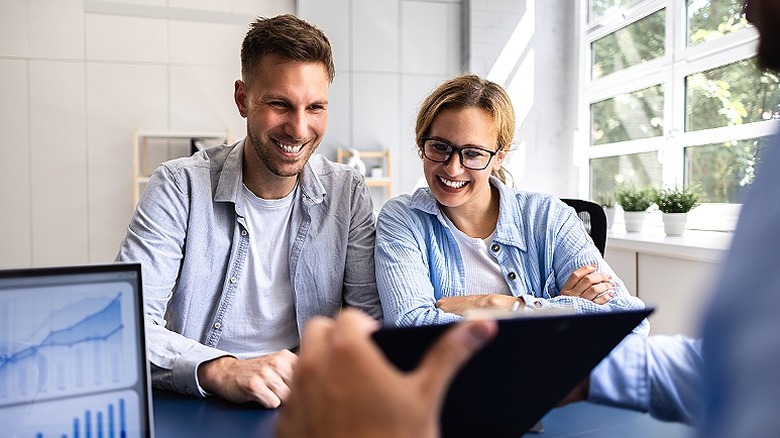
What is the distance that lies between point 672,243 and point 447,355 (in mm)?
2467

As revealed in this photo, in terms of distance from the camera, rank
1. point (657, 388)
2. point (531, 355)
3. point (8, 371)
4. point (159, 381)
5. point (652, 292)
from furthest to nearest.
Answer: point (652, 292)
point (159, 381)
point (657, 388)
point (8, 371)
point (531, 355)

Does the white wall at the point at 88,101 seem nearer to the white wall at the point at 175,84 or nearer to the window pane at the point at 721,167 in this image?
the white wall at the point at 175,84

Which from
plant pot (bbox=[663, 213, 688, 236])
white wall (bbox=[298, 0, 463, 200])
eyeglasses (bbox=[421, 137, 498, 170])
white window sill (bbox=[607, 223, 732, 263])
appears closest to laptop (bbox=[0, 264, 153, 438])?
eyeglasses (bbox=[421, 137, 498, 170])

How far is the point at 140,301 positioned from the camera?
0.85 metres

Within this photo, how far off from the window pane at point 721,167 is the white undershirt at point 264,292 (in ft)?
7.29

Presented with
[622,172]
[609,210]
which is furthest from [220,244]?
[622,172]

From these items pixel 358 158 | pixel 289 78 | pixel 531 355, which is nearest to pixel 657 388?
pixel 531 355

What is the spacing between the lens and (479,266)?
1679mm

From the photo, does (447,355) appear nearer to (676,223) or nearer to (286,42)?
(286,42)

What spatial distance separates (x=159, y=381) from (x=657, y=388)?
88cm

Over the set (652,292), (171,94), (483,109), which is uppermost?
(171,94)

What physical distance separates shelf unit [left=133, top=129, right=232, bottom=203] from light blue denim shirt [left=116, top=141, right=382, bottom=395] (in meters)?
2.53

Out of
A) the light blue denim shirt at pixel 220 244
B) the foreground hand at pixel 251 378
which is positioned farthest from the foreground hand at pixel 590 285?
the foreground hand at pixel 251 378

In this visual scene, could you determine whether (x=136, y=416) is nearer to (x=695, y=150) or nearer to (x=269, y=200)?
(x=269, y=200)
